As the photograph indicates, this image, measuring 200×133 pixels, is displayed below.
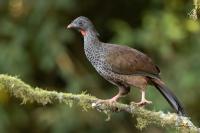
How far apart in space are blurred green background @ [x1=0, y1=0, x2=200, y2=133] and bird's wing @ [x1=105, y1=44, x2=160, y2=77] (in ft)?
11.3

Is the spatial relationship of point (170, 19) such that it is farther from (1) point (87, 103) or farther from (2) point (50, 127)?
(1) point (87, 103)

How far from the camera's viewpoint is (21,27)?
10516 millimetres

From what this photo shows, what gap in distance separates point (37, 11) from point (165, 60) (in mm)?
1590

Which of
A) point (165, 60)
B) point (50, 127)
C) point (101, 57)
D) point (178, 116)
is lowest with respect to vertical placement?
point (178, 116)

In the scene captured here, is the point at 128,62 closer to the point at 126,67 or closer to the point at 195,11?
the point at 126,67

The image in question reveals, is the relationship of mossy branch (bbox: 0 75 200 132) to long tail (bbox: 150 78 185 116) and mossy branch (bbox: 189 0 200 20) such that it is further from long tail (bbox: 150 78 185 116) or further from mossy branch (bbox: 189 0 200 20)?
mossy branch (bbox: 189 0 200 20)

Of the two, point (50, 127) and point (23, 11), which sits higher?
point (23, 11)

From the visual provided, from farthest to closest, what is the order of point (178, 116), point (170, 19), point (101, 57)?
point (170, 19) < point (101, 57) < point (178, 116)

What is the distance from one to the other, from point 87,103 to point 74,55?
16.7 ft

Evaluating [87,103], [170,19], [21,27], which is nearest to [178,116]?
[87,103]

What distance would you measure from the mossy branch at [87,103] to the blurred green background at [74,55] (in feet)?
12.3

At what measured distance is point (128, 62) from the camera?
6117 millimetres

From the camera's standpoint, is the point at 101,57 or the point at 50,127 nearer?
the point at 101,57

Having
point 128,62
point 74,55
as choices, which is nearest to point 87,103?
point 128,62
